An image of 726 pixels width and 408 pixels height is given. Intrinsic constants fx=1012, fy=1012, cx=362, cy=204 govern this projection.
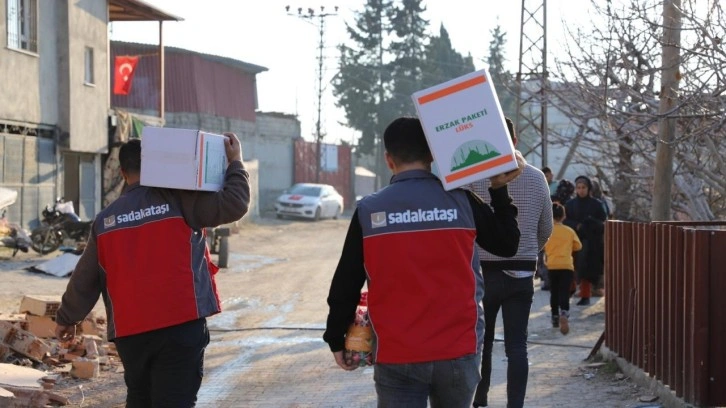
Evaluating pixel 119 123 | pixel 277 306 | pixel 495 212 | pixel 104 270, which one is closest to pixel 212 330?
pixel 277 306

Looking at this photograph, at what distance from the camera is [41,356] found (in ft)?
31.6

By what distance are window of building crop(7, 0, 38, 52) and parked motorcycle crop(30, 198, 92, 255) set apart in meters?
3.70

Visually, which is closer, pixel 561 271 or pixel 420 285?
pixel 420 285

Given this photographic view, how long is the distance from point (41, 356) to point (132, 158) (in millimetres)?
5098

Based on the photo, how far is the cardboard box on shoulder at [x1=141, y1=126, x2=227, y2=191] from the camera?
16.0 feet

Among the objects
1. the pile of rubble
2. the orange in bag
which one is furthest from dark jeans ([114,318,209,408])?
the pile of rubble

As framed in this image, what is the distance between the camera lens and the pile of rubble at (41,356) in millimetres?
7797

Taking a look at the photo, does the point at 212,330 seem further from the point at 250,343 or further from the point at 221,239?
the point at 221,239

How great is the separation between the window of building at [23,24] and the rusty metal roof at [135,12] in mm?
4296

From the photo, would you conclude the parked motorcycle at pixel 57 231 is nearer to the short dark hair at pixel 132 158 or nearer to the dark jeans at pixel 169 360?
the short dark hair at pixel 132 158

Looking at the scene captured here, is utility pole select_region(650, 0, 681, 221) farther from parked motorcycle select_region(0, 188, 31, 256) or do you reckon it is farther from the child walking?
parked motorcycle select_region(0, 188, 31, 256)

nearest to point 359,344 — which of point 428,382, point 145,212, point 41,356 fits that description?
point 428,382

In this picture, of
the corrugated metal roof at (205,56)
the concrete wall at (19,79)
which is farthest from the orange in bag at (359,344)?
the corrugated metal roof at (205,56)

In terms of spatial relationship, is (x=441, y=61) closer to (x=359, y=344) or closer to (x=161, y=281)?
(x=161, y=281)
